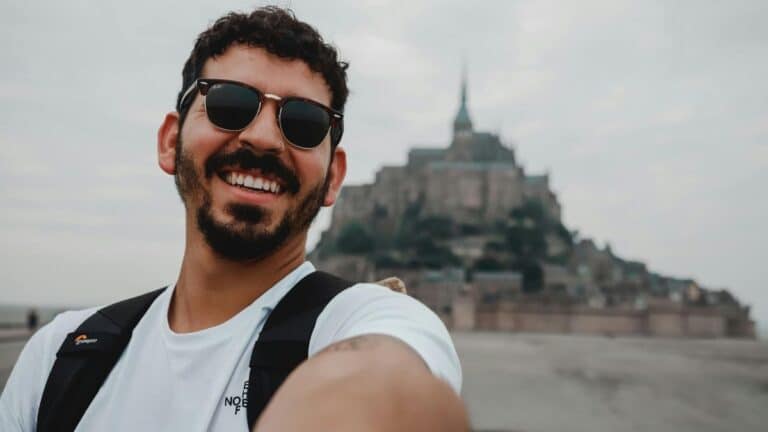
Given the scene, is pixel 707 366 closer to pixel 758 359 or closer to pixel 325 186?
pixel 758 359

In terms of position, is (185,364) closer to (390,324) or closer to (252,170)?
(252,170)

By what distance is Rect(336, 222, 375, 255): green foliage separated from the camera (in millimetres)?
57000

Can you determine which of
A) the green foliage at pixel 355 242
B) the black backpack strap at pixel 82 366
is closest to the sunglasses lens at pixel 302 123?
the black backpack strap at pixel 82 366

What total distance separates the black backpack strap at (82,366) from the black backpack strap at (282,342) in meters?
0.40

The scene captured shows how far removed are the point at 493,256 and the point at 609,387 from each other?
3644cm

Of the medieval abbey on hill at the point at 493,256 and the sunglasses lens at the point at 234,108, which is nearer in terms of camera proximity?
the sunglasses lens at the point at 234,108

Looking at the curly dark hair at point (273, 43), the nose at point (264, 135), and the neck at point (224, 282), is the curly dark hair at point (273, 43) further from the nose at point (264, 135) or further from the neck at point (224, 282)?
the neck at point (224, 282)

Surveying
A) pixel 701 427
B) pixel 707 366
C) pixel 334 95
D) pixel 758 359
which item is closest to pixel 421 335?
pixel 334 95

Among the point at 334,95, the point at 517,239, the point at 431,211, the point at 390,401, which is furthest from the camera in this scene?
the point at 431,211

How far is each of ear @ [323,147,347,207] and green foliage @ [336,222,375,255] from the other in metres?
55.4

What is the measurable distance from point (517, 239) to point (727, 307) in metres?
Answer: 16.7

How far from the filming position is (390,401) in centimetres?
66

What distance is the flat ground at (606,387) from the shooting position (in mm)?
11922

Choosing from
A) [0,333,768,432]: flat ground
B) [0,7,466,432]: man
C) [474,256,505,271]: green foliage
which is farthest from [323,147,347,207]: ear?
[474,256,505,271]: green foliage
